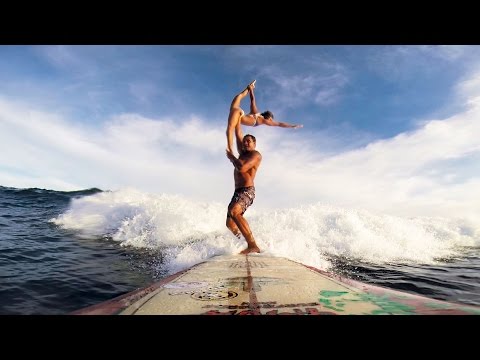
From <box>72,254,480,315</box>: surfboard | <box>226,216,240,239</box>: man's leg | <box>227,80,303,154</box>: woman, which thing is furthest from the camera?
<box>226,216,240,239</box>: man's leg

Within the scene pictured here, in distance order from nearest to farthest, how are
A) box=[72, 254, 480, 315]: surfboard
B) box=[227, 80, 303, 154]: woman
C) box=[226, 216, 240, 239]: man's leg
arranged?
1. box=[72, 254, 480, 315]: surfboard
2. box=[227, 80, 303, 154]: woman
3. box=[226, 216, 240, 239]: man's leg

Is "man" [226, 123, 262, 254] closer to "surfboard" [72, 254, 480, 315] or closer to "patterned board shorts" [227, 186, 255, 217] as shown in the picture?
"patterned board shorts" [227, 186, 255, 217]

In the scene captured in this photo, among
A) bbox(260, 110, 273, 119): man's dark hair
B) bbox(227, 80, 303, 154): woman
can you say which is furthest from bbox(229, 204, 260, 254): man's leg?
bbox(260, 110, 273, 119): man's dark hair

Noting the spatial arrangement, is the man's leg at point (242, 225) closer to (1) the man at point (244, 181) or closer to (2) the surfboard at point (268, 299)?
(1) the man at point (244, 181)

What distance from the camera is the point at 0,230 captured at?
9.54 meters

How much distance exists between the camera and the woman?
7000 millimetres

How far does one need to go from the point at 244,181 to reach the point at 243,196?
0.40 metres

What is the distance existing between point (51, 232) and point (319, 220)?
1108 centimetres

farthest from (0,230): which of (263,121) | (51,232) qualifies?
(263,121)

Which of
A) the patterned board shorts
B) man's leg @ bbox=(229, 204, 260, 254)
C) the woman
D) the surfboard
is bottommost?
the surfboard

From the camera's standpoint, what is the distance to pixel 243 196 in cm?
722

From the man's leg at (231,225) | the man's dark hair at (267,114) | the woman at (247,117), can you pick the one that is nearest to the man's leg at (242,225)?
the man's leg at (231,225)

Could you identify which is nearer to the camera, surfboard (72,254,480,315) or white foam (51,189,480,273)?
surfboard (72,254,480,315)
